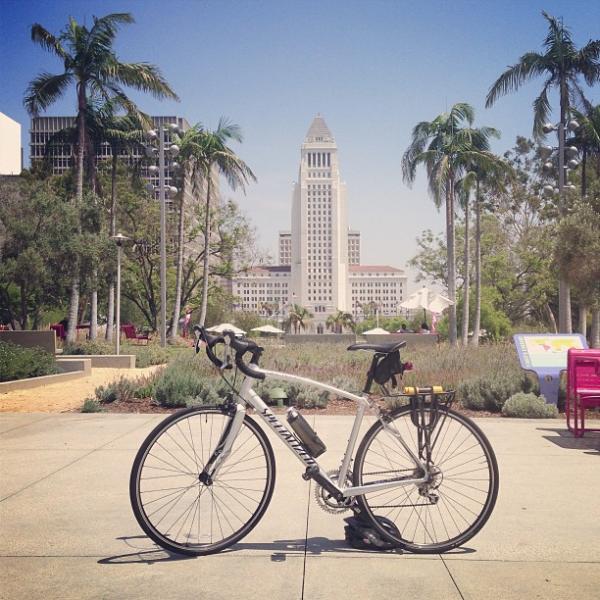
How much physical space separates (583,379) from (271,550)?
5.37 m

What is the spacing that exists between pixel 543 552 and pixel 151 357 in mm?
20864

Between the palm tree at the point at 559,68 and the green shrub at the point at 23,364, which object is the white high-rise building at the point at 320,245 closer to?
the palm tree at the point at 559,68

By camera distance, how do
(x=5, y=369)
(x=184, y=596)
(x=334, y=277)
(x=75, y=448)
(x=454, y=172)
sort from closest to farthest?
1. (x=184, y=596)
2. (x=75, y=448)
3. (x=5, y=369)
4. (x=454, y=172)
5. (x=334, y=277)

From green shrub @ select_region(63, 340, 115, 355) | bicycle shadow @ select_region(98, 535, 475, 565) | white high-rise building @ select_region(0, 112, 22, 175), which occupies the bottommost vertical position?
bicycle shadow @ select_region(98, 535, 475, 565)

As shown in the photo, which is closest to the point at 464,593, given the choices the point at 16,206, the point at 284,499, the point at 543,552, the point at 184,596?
the point at 543,552

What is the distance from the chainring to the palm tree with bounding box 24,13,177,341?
78.8 feet

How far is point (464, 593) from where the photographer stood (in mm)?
3420

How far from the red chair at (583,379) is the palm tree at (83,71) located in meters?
21.8

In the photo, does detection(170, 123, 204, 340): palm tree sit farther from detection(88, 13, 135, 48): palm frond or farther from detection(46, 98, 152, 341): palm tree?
detection(88, 13, 135, 48): palm frond

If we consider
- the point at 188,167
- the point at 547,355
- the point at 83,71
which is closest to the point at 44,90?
the point at 83,71

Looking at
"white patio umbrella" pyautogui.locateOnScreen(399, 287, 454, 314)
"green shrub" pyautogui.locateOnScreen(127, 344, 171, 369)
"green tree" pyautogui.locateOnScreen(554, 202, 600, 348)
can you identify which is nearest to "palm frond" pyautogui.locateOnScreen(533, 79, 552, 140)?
"green tree" pyautogui.locateOnScreen(554, 202, 600, 348)

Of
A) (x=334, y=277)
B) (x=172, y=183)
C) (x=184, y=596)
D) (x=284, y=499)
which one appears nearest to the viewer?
(x=184, y=596)

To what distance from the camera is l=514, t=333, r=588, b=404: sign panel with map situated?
9984mm

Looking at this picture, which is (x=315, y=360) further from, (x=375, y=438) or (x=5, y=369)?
(x=375, y=438)
